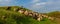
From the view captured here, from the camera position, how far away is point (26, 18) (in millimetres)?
11742

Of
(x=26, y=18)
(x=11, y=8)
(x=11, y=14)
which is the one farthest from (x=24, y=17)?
(x=11, y=8)

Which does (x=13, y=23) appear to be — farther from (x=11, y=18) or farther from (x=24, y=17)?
(x=24, y=17)

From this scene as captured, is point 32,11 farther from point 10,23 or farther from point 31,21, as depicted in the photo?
point 10,23

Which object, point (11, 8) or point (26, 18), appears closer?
point (26, 18)

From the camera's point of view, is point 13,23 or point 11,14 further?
point 11,14

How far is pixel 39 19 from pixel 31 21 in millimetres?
1253

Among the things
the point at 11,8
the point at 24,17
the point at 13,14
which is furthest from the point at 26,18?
the point at 11,8

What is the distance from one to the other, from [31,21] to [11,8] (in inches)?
97.5

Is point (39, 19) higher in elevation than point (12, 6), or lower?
lower

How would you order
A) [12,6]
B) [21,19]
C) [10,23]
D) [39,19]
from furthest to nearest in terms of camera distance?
[12,6] → [39,19] → [21,19] → [10,23]

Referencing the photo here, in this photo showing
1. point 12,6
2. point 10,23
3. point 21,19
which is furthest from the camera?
point 12,6

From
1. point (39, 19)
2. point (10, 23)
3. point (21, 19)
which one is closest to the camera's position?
point (10, 23)

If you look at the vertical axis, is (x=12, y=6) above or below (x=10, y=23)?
above

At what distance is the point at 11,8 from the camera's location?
44.3 feet
